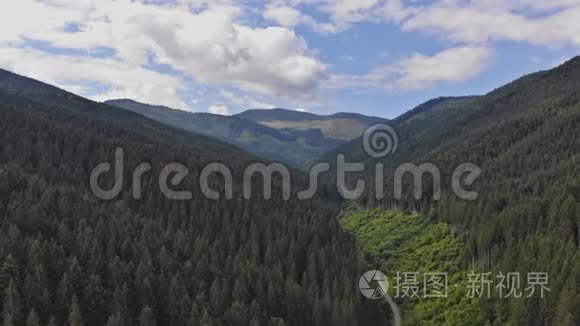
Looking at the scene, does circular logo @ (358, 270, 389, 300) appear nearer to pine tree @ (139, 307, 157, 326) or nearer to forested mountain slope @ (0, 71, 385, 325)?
forested mountain slope @ (0, 71, 385, 325)

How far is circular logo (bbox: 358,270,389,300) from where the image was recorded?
117588mm

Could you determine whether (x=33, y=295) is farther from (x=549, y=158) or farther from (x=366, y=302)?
(x=549, y=158)

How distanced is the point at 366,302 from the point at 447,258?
122 feet

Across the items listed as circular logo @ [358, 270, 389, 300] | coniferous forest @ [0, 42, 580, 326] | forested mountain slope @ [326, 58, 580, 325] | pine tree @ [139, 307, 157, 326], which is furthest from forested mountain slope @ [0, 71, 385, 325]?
forested mountain slope @ [326, 58, 580, 325]

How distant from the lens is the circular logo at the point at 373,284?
118m

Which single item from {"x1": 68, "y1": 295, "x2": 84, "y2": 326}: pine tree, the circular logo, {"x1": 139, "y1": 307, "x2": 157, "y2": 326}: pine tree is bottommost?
the circular logo

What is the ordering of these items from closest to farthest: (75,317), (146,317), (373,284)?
(75,317)
(146,317)
(373,284)

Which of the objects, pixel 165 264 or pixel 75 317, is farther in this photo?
pixel 165 264

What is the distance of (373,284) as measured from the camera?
125 meters

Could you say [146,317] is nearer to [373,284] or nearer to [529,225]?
[373,284]

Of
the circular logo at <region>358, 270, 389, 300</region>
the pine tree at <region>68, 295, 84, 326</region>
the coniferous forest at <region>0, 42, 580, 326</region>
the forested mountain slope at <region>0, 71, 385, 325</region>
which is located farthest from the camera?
the circular logo at <region>358, 270, 389, 300</region>

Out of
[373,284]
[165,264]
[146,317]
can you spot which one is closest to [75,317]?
[146,317]

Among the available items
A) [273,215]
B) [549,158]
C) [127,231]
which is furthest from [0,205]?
[549,158]

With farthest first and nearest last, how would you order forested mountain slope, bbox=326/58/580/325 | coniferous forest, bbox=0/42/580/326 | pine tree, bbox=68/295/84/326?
forested mountain slope, bbox=326/58/580/325 < coniferous forest, bbox=0/42/580/326 < pine tree, bbox=68/295/84/326
